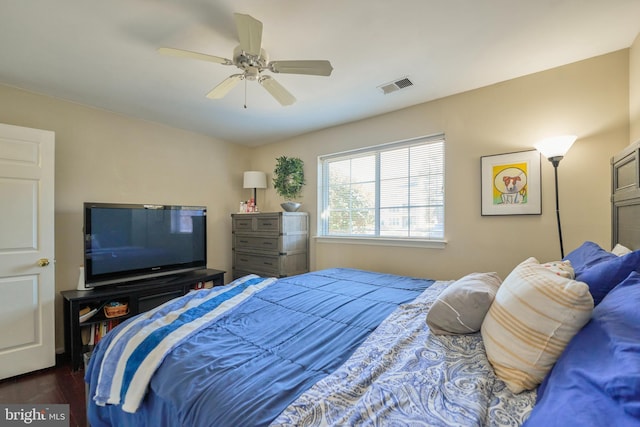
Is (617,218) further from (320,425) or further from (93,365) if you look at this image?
(93,365)

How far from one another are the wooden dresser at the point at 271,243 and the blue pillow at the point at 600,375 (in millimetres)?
2857

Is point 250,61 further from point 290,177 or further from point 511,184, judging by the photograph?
point 511,184

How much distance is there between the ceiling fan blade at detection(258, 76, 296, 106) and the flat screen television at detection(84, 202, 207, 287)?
2.01m

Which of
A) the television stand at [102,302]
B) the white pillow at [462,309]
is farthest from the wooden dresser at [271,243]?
the white pillow at [462,309]

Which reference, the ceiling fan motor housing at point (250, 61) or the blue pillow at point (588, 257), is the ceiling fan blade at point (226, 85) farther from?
the blue pillow at point (588, 257)

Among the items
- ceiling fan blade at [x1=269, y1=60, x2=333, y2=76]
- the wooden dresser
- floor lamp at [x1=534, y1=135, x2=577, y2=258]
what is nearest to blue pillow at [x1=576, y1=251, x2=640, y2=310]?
floor lamp at [x1=534, y1=135, x2=577, y2=258]

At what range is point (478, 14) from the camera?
1.61m

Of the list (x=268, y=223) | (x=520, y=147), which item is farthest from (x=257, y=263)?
(x=520, y=147)

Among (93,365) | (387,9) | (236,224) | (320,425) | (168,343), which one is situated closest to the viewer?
(320,425)

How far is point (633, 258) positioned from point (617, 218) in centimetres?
116

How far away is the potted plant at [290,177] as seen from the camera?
374 centimetres

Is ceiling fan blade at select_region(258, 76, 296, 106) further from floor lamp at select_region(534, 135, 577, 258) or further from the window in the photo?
floor lamp at select_region(534, 135, 577, 258)

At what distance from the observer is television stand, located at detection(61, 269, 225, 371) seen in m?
2.35

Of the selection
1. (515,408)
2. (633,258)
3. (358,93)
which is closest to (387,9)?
(358,93)
